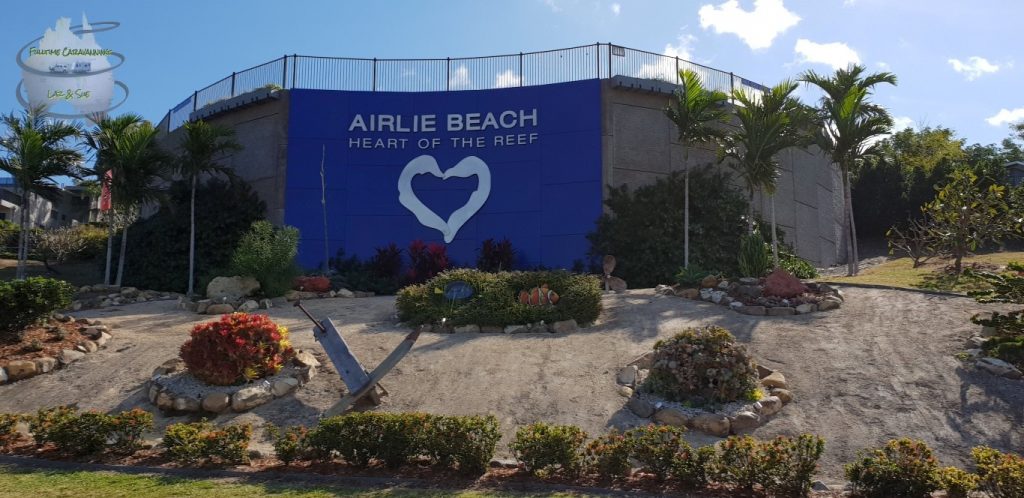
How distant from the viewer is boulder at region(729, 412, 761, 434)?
321 inches

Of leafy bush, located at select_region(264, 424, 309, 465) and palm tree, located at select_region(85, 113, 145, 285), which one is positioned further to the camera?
palm tree, located at select_region(85, 113, 145, 285)

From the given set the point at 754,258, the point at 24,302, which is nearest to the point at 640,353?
the point at 754,258

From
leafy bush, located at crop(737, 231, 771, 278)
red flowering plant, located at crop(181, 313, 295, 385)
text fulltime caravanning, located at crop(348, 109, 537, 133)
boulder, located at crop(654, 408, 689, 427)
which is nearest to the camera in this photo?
boulder, located at crop(654, 408, 689, 427)

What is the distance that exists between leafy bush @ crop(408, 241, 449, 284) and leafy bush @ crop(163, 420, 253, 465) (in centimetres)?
1170

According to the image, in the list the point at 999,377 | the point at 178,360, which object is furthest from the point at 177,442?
the point at 999,377

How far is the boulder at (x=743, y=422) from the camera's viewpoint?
321 inches

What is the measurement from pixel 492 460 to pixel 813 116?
47.0ft

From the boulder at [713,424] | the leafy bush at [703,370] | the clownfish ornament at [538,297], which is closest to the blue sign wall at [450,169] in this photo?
the clownfish ornament at [538,297]

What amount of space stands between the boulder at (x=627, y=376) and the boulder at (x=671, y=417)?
3.60 ft

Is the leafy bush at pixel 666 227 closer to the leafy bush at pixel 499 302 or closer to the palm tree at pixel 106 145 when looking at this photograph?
the leafy bush at pixel 499 302

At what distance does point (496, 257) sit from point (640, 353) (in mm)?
9561

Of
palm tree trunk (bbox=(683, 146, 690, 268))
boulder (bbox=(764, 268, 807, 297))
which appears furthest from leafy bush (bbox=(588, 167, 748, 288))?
boulder (bbox=(764, 268, 807, 297))

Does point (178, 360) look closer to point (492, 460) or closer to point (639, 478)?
point (492, 460)

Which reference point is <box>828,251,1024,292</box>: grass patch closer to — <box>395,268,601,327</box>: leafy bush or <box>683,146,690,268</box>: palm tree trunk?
<box>683,146,690,268</box>: palm tree trunk
